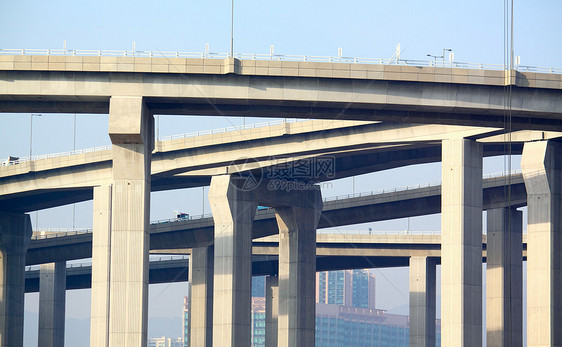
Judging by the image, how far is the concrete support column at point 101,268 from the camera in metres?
75.5

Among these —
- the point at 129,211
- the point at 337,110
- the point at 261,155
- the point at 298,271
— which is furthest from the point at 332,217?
the point at 129,211

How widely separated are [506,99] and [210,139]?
87.0 ft

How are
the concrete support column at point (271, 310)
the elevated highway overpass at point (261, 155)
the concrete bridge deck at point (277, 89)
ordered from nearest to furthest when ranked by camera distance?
the concrete bridge deck at point (277, 89)
the elevated highway overpass at point (261, 155)
the concrete support column at point (271, 310)

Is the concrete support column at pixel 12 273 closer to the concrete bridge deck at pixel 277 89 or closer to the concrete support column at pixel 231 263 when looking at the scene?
the concrete support column at pixel 231 263

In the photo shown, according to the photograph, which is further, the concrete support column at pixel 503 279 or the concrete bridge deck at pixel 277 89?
the concrete support column at pixel 503 279

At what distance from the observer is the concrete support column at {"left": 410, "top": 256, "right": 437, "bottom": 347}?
101 metres

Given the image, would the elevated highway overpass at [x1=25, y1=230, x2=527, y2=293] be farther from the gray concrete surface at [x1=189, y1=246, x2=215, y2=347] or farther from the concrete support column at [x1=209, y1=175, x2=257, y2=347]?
the concrete support column at [x1=209, y1=175, x2=257, y2=347]

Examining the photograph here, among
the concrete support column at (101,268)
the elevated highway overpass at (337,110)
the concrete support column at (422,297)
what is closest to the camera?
the elevated highway overpass at (337,110)

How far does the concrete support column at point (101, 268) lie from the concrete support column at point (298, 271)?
47.8 feet

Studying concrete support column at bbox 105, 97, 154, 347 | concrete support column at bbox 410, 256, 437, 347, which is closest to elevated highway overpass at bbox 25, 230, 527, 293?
concrete support column at bbox 410, 256, 437, 347

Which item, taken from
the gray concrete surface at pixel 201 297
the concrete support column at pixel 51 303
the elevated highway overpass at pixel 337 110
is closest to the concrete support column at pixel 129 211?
the elevated highway overpass at pixel 337 110

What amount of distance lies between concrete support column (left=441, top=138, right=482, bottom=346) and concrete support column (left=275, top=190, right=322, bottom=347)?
2287 centimetres

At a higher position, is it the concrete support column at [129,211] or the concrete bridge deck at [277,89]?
the concrete bridge deck at [277,89]

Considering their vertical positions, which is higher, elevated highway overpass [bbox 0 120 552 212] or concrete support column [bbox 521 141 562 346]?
elevated highway overpass [bbox 0 120 552 212]
